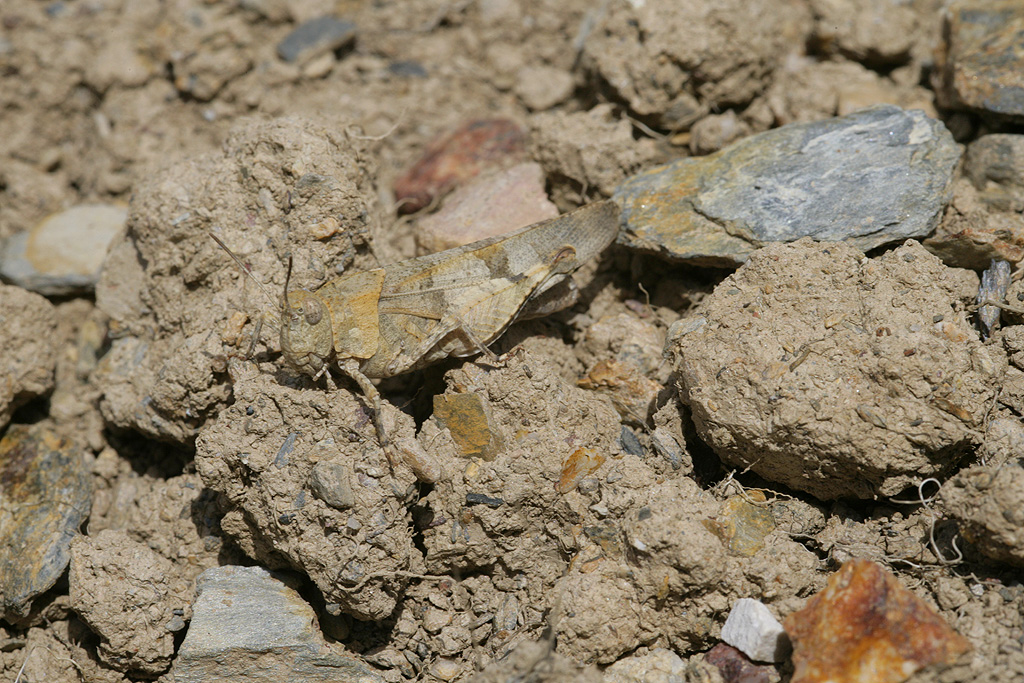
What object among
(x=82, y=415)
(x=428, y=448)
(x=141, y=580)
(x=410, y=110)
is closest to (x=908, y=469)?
(x=428, y=448)

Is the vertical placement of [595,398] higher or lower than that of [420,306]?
lower

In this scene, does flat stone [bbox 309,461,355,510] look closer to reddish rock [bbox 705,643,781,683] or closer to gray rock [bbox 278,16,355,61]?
reddish rock [bbox 705,643,781,683]

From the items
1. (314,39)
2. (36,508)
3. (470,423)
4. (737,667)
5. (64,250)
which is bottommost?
(737,667)

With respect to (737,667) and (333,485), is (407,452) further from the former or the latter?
(737,667)

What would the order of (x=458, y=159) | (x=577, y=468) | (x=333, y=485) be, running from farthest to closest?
(x=458, y=159) < (x=577, y=468) < (x=333, y=485)

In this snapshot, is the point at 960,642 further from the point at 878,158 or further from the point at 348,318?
the point at 348,318

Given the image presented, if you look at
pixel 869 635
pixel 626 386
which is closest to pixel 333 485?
pixel 626 386

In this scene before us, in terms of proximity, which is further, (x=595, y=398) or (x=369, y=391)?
(x=595, y=398)

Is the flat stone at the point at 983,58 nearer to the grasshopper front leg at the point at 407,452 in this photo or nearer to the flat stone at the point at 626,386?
the flat stone at the point at 626,386
